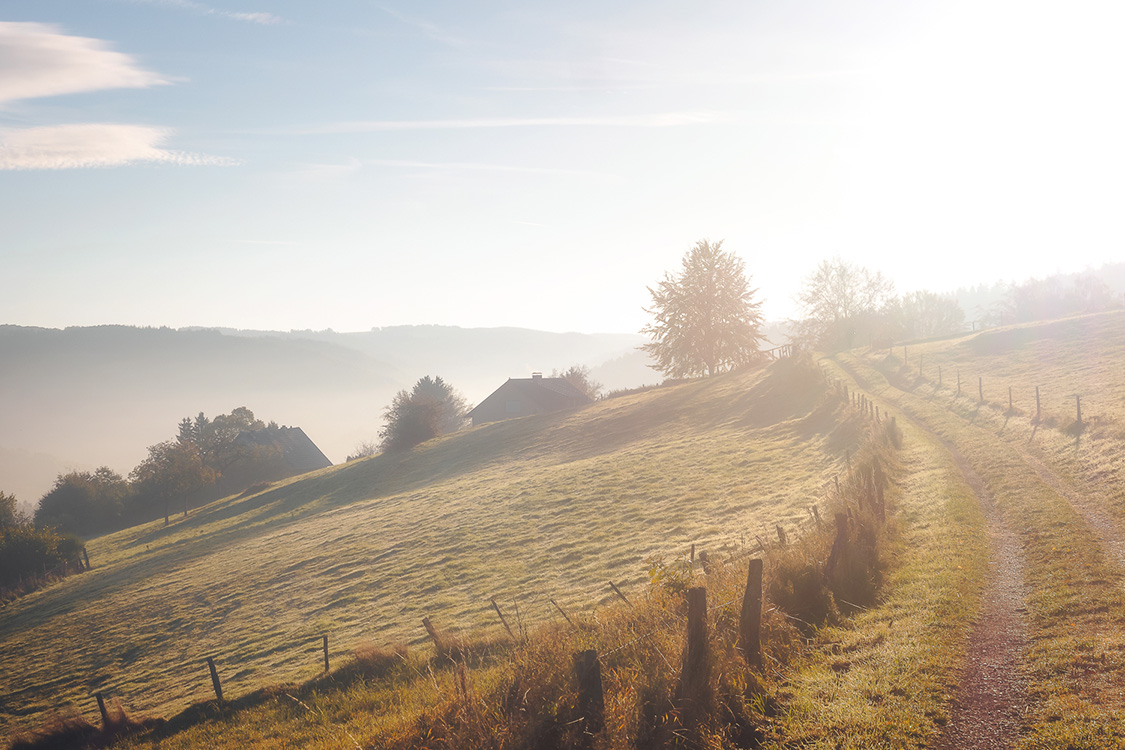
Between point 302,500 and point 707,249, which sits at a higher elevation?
point 707,249

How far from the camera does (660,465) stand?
3322cm

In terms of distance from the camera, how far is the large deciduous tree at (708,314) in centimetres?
6284

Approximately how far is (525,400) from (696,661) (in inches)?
2604

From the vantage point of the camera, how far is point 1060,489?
57.8ft

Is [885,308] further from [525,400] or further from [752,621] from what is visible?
[752,621]

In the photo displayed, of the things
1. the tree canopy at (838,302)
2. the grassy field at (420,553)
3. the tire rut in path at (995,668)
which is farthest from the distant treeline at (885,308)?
the tire rut in path at (995,668)

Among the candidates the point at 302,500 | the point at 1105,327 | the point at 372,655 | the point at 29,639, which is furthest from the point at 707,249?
the point at 29,639

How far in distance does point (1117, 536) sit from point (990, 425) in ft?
53.4

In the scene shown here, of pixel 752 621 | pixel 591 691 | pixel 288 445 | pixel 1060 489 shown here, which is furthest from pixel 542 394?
pixel 591 691

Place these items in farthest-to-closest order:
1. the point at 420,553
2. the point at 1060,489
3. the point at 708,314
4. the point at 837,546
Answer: the point at 708,314
the point at 420,553
the point at 1060,489
the point at 837,546

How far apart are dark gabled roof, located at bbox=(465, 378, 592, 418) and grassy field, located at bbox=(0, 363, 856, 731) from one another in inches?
862

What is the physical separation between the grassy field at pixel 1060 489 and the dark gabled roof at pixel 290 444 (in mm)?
73087

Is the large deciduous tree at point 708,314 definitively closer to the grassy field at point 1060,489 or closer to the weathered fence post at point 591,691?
the grassy field at point 1060,489

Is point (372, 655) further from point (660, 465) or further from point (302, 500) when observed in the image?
point (302, 500)
